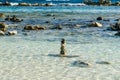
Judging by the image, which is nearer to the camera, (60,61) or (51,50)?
(60,61)

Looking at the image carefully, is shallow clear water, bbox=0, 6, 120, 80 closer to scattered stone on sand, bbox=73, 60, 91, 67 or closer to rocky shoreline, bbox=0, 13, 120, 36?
scattered stone on sand, bbox=73, 60, 91, 67

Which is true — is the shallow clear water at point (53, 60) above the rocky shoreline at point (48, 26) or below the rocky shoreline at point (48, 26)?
above

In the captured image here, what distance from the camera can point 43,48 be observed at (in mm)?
37125

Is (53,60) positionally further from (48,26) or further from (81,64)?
(48,26)

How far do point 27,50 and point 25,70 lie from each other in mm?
8827

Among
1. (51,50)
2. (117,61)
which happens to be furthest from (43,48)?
(117,61)

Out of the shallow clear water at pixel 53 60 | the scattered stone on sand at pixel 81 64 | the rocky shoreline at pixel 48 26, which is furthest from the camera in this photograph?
the rocky shoreline at pixel 48 26

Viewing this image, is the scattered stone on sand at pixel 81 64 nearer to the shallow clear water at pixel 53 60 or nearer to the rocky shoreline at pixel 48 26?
the shallow clear water at pixel 53 60

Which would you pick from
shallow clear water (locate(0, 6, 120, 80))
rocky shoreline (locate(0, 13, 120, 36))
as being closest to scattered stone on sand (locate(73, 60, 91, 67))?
shallow clear water (locate(0, 6, 120, 80))

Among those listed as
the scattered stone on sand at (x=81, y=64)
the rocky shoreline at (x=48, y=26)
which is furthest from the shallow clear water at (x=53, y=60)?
the rocky shoreline at (x=48, y=26)

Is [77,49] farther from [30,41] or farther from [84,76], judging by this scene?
[84,76]

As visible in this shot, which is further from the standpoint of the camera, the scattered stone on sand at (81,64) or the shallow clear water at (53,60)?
the scattered stone on sand at (81,64)

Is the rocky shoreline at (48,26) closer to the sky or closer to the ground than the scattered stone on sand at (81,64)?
closer to the ground

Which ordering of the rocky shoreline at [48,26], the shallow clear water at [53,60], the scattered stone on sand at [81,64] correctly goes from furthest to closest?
the rocky shoreline at [48,26], the scattered stone on sand at [81,64], the shallow clear water at [53,60]
